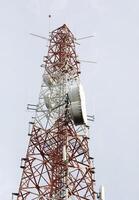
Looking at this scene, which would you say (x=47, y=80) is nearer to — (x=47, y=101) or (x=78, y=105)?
(x=47, y=101)

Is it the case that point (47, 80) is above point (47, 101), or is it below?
above

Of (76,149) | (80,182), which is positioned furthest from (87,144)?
(80,182)

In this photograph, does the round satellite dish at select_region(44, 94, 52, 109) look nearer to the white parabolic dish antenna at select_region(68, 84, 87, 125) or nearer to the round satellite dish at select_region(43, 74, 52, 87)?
the round satellite dish at select_region(43, 74, 52, 87)

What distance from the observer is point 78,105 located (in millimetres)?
31578

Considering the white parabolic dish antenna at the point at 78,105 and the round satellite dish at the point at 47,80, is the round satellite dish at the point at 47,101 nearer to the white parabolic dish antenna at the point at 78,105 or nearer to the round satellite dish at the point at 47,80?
the round satellite dish at the point at 47,80

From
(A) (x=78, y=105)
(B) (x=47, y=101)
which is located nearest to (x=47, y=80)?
(B) (x=47, y=101)

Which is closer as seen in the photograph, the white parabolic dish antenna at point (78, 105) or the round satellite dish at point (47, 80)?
the white parabolic dish antenna at point (78, 105)

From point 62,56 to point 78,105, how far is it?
770cm

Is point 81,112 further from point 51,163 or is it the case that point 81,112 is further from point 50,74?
point 50,74

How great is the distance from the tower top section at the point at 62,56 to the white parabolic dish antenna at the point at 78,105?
17.1 ft

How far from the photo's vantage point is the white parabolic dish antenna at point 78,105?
103ft

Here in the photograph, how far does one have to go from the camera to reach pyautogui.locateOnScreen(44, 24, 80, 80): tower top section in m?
37.5

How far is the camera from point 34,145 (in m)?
32.9

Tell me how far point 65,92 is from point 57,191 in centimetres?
690
